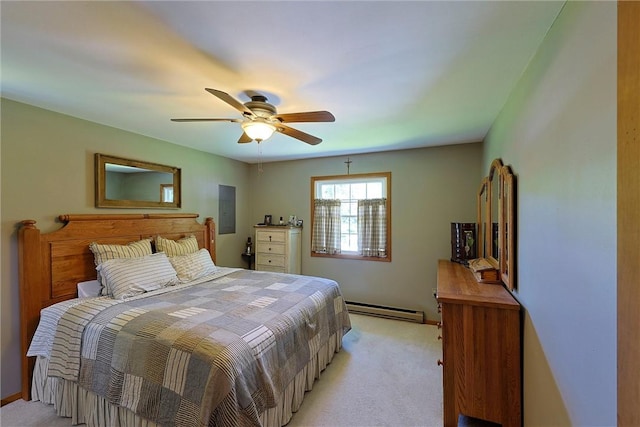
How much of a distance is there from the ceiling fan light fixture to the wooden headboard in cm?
183

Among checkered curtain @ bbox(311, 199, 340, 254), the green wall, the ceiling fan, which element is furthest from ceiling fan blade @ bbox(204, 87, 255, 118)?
checkered curtain @ bbox(311, 199, 340, 254)

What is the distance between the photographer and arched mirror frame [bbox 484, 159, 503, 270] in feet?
7.25

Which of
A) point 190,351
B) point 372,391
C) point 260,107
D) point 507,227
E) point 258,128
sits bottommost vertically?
point 372,391

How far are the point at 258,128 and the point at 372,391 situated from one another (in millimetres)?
2251

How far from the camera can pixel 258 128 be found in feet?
6.58

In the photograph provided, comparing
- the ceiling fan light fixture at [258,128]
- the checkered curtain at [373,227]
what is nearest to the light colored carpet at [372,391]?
the checkered curtain at [373,227]

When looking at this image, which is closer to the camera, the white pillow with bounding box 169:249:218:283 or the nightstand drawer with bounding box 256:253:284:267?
the white pillow with bounding box 169:249:218:283

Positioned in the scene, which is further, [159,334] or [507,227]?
[507,227]

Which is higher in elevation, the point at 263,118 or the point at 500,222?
the point at 263,118

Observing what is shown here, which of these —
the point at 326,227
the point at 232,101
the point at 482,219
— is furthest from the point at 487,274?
the point at 326,227

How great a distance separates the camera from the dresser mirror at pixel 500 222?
71.1 inches

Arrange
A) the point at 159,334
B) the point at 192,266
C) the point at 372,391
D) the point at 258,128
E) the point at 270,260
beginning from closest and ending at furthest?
the point at 159,334 → the point at 258,128 → the point at 372,391 → the point at 192,266 → the point at 270,260

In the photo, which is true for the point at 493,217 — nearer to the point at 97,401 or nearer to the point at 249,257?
the point at 97,401

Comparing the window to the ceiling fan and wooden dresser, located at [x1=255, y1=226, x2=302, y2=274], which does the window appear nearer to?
wooden dresser, located at [x1=255, y1=226, x2=302, y2=274]
